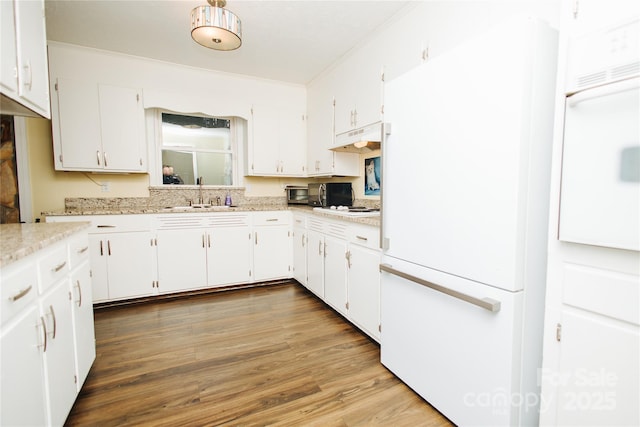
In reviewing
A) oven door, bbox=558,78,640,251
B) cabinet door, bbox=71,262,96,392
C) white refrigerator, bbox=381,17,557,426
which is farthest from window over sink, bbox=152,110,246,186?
oven door, bbox=558,78,640,251

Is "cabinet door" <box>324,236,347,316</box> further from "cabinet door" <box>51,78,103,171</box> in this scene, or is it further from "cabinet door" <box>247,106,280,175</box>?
"cabinet door" <box>51,78,103,171</box>

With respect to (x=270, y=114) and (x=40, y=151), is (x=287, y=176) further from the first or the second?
A: (x=40, y=151)

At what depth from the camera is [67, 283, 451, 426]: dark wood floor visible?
156 cm

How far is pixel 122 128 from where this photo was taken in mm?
3158

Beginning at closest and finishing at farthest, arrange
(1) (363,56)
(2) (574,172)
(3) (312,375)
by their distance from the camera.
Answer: (2) (574,172) → (3) (312,375) → (1) (363,56)

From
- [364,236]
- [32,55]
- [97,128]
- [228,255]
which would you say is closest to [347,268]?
[364,236]

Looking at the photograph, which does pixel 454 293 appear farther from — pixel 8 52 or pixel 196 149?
pixel 196 149

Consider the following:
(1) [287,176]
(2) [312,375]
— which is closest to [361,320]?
(2) [312,375]

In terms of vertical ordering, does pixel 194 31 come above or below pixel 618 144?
above

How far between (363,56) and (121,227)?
278 centimetres

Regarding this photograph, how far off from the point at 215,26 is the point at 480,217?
6.38 feet

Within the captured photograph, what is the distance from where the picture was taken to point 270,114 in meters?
3.82

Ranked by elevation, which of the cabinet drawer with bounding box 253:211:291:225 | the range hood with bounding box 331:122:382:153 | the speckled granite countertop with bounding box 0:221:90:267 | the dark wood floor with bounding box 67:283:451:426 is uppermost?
the range hood with bounding box 331:122:382:153

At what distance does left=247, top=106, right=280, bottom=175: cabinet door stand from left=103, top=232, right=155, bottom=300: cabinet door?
4.68 feet
